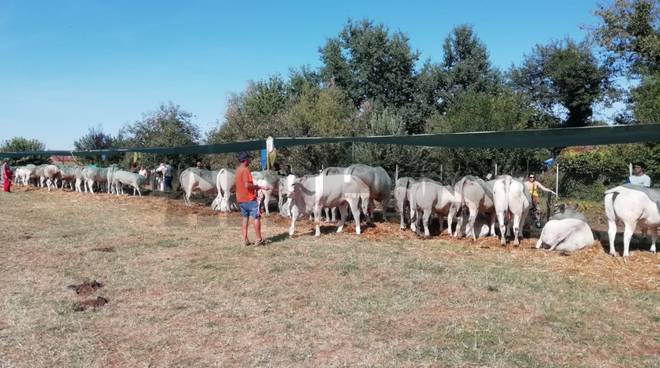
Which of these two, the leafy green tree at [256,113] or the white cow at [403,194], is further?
the leafy green tree at [256,113]

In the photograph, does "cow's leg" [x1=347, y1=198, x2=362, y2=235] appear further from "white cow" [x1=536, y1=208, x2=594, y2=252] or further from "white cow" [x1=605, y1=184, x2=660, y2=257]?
"white cow" [x1=605, y1=184, x2=660, y2=257]

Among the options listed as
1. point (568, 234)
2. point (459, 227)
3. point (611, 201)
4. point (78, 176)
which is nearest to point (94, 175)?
point (78, 176)

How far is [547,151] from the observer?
25266 mm

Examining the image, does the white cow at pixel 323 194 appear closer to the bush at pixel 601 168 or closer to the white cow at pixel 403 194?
the white cow at pixel 403 194

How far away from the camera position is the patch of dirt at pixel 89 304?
5.93 metres

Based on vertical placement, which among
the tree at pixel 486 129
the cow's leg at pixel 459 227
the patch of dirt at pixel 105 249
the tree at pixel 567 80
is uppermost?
the tree at pixel 567 80

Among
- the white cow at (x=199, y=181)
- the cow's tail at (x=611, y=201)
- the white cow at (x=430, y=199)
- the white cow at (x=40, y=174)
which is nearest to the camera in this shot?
the cow's tail at (x=611, y=201)

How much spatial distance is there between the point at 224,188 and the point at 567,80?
2535 centimetres

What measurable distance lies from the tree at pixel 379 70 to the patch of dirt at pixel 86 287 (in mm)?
27779

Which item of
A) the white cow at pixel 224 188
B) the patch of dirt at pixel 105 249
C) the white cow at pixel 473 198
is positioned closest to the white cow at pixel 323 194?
the white cow at pixel 473 198

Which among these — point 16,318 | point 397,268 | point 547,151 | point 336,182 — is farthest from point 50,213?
point 547,151

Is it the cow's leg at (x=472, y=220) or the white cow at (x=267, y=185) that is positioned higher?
the white cow at (x=267, y=185)

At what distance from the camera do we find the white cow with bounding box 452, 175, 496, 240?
10.6 m

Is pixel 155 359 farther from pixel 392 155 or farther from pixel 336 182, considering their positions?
pixel 392 155
